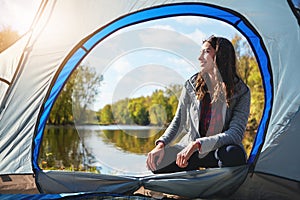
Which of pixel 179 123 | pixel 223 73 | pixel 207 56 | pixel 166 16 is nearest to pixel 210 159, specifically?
pixel 179 123

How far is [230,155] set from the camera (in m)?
1.79

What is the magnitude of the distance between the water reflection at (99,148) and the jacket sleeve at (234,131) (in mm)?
548

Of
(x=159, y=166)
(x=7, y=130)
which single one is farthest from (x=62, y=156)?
(x=159, y=166)

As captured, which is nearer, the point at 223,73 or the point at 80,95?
the point at 223,73

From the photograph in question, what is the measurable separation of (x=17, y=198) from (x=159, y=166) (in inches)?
A: 29.8

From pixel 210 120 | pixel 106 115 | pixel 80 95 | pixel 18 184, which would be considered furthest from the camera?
pixel 106 115

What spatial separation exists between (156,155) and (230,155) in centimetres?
41

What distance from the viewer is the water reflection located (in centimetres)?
240

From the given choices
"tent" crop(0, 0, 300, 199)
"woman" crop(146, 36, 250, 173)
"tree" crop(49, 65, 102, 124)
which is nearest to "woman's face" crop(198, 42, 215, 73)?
"woman" crop(146, 36, 250, 173)

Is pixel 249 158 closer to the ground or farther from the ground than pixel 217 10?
closer to the ground

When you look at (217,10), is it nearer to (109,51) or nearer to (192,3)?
(192,3)

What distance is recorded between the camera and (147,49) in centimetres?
237

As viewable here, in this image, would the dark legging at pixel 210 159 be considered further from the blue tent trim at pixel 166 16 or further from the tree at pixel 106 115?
the tree at pixel 106 115

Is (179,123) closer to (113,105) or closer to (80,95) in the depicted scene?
(113,105)
